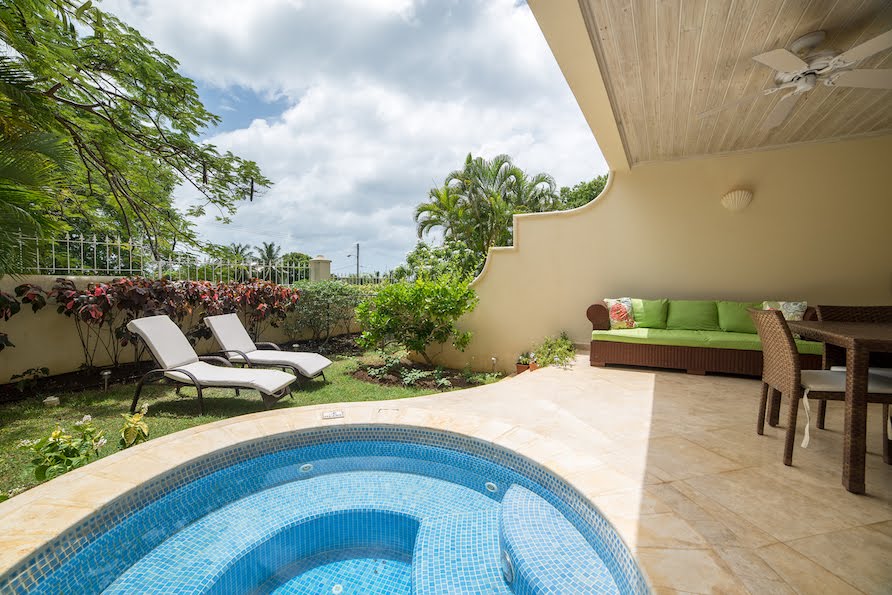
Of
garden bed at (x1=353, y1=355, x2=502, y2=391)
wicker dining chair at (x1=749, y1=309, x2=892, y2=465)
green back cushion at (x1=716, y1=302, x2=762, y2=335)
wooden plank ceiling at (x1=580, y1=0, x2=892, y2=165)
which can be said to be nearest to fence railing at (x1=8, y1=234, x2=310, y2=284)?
garden bed at (x1=353, y1=355, x2=502, y2=391)

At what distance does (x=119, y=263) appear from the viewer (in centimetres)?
569

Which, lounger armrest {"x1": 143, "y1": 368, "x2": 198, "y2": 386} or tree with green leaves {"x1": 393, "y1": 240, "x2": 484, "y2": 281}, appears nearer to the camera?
lounger armrest {"x1": 143, "y1": 368, "x2": 198, "y2": 386}

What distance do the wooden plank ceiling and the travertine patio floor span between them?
3.31 meters

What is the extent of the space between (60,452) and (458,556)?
2870mm

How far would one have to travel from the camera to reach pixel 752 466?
260cm

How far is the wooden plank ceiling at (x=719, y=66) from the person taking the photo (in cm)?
283

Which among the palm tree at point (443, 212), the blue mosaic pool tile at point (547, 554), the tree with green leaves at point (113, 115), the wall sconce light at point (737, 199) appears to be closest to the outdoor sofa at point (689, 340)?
the wall sconce light at point (737, 199)

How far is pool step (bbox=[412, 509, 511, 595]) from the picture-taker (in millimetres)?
1896

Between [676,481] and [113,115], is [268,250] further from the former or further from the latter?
[676,481]

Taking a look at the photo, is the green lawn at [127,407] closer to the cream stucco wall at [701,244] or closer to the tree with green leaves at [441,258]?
the cream stucco wall at [701,244]

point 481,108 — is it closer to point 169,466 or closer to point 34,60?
point 34,60

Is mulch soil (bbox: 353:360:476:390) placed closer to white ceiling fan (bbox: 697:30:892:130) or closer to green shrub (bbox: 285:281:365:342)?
green shrub (bbox: 285:281:365:342)

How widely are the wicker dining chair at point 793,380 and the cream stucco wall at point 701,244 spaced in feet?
12.9

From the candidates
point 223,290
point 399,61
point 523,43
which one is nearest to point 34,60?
point 223,290
